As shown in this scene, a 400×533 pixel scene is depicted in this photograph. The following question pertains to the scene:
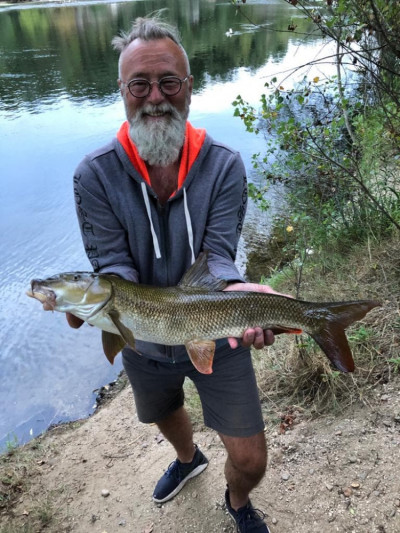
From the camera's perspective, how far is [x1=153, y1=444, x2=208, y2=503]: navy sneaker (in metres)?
3.24

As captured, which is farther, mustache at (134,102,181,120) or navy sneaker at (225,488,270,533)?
navy sneaker at (225,488,270,533)

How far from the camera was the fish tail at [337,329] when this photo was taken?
2246 millimetres

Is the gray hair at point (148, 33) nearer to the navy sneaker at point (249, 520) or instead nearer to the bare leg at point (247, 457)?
the bare leg at point (247, 457)

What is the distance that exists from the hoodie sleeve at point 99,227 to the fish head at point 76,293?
0.16 metres

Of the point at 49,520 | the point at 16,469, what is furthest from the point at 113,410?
the point at 49,520

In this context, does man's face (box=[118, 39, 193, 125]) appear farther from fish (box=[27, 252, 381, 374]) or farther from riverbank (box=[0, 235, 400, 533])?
riverbank (box=[0, 235, 400, 533])

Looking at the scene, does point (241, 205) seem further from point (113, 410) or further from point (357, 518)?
point (113, 410)

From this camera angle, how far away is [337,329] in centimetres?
227

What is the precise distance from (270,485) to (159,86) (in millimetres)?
2670

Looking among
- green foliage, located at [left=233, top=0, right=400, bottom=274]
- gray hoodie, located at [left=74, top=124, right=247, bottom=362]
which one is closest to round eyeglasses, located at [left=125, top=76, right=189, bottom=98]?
gray hoodie, located at [left=74, top=124, right=247, bottom=362]

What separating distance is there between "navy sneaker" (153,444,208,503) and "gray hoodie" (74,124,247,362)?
1.20 metres

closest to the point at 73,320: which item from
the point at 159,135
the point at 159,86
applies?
the point at 159,135

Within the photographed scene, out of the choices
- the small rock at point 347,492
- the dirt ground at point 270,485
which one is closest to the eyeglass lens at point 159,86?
the dirt ground at point 270,485

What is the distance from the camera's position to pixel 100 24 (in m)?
29.5
